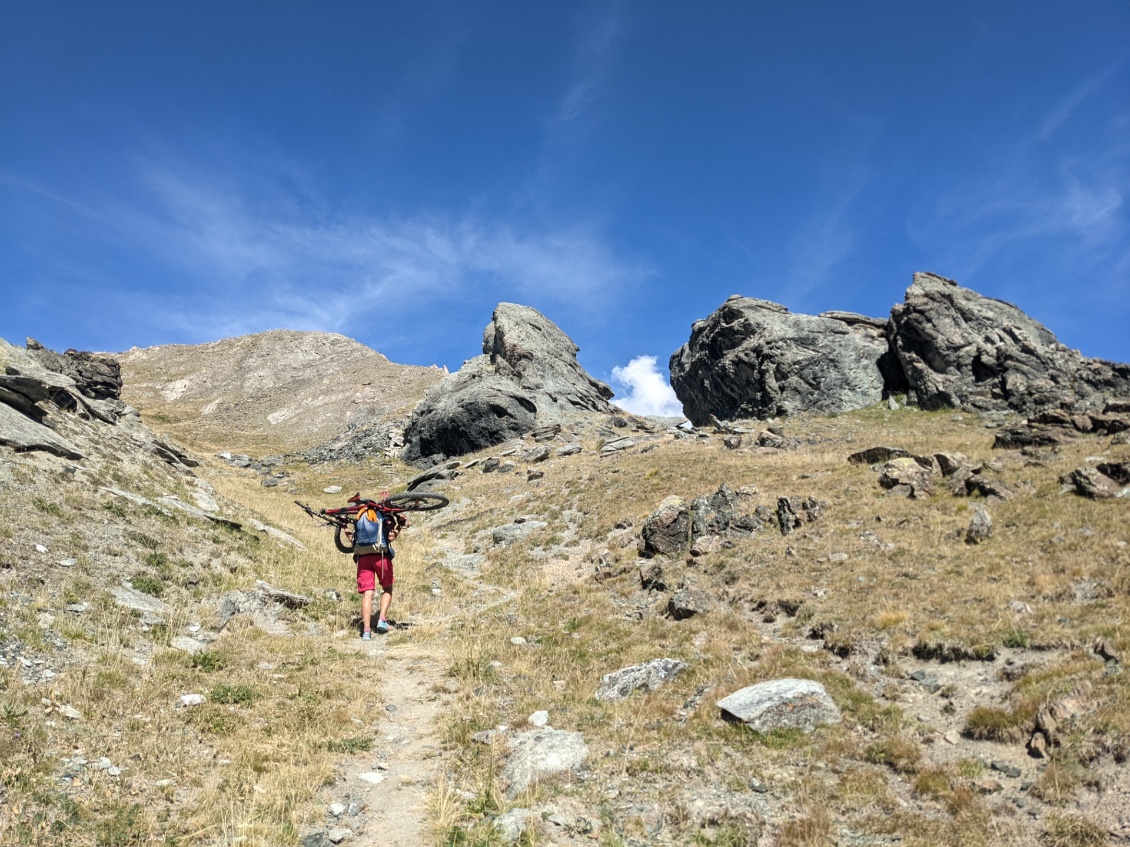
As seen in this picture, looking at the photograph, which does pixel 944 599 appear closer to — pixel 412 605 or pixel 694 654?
pixel 694 654

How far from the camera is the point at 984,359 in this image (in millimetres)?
49250

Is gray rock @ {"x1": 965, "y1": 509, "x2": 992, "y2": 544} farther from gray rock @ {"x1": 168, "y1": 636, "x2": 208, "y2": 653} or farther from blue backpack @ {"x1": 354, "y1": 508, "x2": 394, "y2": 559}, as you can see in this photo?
gray rock @ {"x1": 168, "y1": 636, "x2": 208, "y2": 653}

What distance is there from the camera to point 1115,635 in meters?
8.88

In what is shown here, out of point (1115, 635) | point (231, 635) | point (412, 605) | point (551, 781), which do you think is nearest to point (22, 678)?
point (231, 635)

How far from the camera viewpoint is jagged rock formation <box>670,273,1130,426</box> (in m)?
47.2

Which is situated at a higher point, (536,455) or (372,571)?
(536,455)

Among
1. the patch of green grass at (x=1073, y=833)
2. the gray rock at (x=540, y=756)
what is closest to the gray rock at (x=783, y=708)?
the gray rock at (x=540, y=756)

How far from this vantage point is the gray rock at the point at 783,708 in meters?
8.52

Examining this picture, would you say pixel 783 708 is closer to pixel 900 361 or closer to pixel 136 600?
pixel 136 600

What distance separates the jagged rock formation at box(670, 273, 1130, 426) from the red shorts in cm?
4786

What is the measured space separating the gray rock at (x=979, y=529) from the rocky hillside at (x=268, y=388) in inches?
2771

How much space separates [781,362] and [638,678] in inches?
2102

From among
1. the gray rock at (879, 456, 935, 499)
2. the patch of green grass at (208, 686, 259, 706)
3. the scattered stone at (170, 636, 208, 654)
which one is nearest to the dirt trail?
the patch of green grass at (208, 686, 259, 706)

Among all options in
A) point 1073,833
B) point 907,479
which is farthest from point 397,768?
point 907,479
